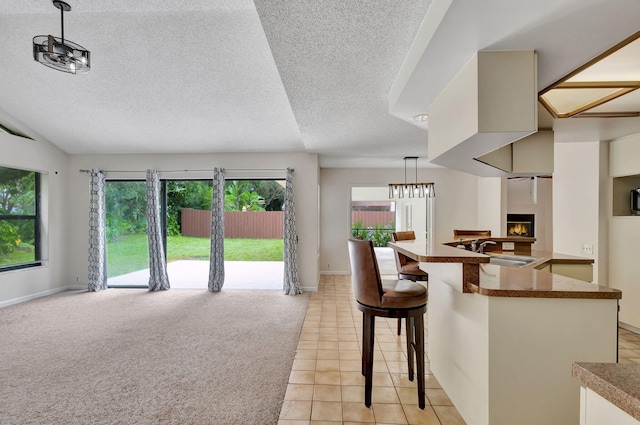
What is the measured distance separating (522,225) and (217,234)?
21.4 ft

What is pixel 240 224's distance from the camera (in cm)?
602

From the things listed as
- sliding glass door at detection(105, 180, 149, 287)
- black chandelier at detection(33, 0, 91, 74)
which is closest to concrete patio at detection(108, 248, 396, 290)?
sliding glass door at detection(105, 180, 149, 287)

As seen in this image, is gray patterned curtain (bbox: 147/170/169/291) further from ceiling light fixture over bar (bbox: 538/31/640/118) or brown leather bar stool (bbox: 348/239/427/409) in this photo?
ceiling light fixture over bar (bbox: 538/31/640/118)

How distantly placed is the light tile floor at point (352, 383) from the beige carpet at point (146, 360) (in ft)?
0.50

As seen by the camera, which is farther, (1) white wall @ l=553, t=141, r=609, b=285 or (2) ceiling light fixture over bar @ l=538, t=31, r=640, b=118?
(1) white wall @ l=553, t=141, r=609, b=285

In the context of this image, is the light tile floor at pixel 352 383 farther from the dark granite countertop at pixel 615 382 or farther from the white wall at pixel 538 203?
the white wall at pixel 538 203

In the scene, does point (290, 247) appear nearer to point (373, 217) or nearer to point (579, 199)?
point (579, 199)

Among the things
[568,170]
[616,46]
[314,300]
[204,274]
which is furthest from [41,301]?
[568,170]

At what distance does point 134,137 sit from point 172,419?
14.3 ft

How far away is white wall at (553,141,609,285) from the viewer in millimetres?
3756

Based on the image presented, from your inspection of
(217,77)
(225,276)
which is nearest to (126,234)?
(225,276)

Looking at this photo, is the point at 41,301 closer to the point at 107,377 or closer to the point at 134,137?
the point at 134,137

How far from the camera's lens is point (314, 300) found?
4.79 metres

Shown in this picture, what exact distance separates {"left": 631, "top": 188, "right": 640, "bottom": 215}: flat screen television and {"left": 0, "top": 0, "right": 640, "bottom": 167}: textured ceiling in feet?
2.43
